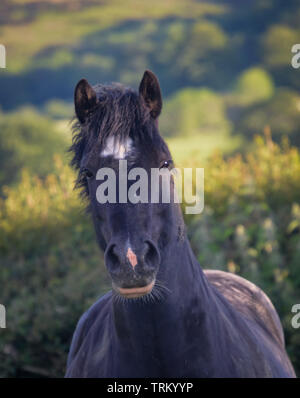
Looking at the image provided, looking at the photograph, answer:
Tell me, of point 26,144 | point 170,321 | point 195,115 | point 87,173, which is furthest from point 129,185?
point 26,144

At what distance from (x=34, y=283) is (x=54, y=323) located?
3.73 ft

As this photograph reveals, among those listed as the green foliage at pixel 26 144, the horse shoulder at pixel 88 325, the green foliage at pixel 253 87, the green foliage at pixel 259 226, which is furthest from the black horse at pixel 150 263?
the green foliage at pixel 253 87

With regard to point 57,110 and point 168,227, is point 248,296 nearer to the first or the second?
point 168,227

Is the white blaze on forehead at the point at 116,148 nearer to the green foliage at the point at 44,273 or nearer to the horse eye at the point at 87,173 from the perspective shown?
the horse eye at the point at 87,173

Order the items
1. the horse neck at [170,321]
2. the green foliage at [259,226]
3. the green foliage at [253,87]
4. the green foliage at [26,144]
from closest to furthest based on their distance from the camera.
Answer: the horse neck at [170,321], the green foliage at [259,226], the green foliage at [253,87], the green foliage at [26,144]

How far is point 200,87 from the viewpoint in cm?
1083

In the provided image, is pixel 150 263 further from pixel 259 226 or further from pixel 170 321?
pixel 259 226

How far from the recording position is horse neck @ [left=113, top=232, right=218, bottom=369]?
7.20 feet

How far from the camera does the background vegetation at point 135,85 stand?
743cm

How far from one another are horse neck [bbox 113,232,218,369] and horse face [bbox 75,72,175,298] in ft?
0.54

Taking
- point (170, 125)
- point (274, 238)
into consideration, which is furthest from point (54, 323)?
point (170, 125)

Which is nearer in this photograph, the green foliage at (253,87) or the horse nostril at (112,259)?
the horse nostril at (112,259)

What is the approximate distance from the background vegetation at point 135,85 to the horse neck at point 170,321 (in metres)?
4.75

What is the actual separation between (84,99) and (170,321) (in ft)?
3.87
